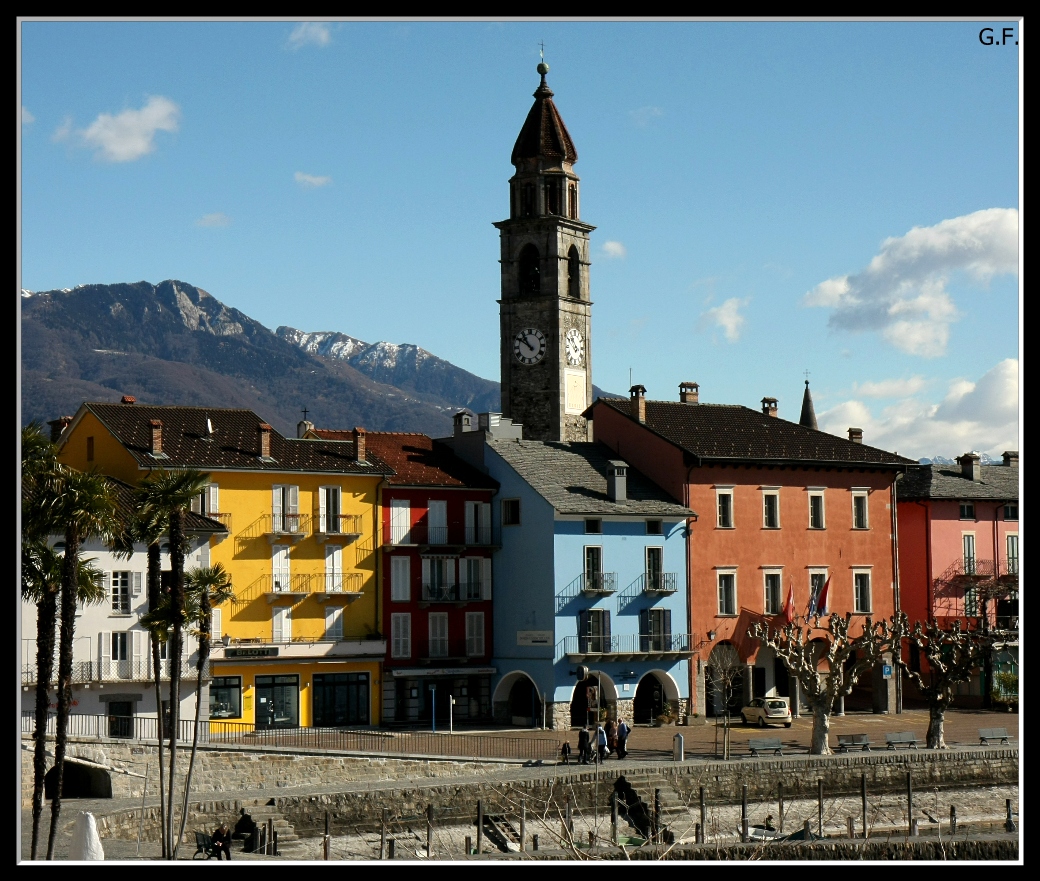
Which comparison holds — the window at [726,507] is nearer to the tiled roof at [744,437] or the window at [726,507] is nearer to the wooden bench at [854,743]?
the tiled roof at [744,437]

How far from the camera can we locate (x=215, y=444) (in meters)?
59.5

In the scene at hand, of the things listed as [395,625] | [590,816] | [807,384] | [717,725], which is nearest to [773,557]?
[717,725]

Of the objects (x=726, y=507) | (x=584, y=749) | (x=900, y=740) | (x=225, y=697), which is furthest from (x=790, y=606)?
(x=225, y=697)

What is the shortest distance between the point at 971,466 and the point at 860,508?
10.3 m

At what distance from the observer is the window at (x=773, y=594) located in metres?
65.8

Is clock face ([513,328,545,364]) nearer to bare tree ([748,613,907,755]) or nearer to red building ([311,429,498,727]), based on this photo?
red building ([311,429,498,727])

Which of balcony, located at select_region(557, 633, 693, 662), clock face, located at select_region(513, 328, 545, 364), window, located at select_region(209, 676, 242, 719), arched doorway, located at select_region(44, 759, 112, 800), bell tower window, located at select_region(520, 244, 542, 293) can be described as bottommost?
arched doorway, located at select_region(44, 759, 112, 800)

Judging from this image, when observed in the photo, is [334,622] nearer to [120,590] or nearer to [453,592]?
[453,592]

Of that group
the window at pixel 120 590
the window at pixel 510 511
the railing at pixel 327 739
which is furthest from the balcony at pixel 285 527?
the window at pixel 510 511

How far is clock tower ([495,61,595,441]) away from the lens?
275 ft

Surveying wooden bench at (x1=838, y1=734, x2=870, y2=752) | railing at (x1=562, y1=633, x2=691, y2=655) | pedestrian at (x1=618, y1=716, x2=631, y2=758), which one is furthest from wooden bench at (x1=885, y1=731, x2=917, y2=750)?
railing at (x1=562, y1=633, x2=691, y2=655)

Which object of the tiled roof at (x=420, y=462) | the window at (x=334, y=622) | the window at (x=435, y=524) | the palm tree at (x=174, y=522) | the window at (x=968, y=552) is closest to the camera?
the palm tree at (x=174, y=522)

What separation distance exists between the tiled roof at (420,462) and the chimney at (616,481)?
4.59 meters

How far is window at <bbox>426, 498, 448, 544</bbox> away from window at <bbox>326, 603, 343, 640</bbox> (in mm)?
4800
